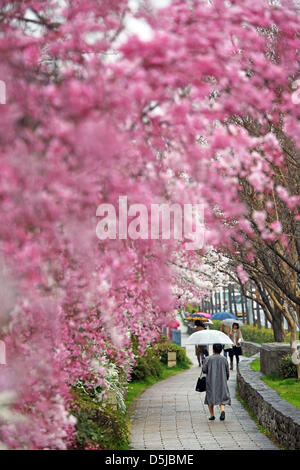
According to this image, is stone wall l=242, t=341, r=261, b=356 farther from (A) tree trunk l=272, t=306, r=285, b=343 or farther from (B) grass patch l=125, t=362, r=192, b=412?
(A) tree trunk l=272, t=306, r=285, b=343

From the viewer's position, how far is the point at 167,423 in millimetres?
13305

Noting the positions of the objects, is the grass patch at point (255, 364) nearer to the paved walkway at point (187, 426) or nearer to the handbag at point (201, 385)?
the paved walkway at point (187, 426)

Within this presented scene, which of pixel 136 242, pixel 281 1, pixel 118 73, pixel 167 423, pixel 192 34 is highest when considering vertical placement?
pixel 281 1

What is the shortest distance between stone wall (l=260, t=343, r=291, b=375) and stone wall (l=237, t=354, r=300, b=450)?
716 mm

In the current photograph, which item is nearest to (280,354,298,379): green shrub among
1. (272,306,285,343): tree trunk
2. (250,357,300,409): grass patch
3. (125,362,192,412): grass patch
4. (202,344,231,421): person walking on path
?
(250,357,300,409): grass patch

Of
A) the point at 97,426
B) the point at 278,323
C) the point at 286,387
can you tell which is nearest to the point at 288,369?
the point at 286,387

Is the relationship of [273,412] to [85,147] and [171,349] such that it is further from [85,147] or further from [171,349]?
[171,349]

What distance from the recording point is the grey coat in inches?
537

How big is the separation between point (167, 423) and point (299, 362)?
4.36m

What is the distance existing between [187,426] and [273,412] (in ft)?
7.24

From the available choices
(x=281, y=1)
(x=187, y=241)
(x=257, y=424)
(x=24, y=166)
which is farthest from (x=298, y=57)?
(x=257, y=424)

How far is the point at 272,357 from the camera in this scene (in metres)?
17.3

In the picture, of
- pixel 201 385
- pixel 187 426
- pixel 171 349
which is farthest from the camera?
pixel 171 349

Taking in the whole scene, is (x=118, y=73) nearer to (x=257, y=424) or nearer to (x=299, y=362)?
(x=257, y=424)
